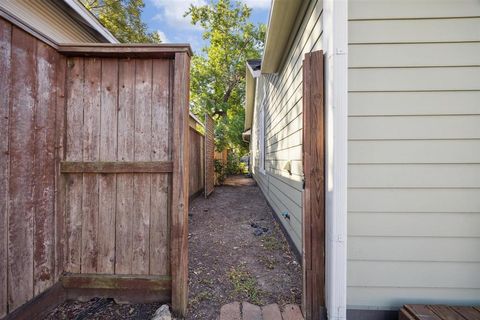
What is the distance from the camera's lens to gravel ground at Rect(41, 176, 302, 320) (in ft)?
6.18

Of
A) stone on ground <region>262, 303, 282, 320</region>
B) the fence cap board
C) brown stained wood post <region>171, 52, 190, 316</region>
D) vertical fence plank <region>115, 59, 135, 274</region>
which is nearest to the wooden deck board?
stone on ground <region>262, 303, 282, 320</region>

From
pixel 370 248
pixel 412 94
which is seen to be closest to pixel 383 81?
pixel 412 94

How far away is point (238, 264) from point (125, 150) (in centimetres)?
181

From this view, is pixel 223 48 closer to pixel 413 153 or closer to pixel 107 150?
pixel 107 150

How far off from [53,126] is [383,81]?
8.64 feet

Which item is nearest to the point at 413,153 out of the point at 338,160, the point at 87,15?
the point at 338,160

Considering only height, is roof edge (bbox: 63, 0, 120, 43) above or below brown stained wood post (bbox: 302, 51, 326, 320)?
above

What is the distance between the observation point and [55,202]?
1.87 metres

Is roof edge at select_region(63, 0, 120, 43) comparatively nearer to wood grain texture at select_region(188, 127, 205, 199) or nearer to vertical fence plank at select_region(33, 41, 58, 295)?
wood grain texture at select_region(188, 127, 205, 199)

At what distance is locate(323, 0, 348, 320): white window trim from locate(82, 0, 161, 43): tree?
40.0 feet

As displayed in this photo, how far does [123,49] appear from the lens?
1.88 m

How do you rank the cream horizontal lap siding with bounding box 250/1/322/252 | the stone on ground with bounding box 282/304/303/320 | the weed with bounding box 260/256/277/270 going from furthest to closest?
the weed with bounding box 260/256/277/270 < the cream horizontal lap siding with bounding box 250/1/322/252 < the stone on ground with bounding box 282/304/303/320

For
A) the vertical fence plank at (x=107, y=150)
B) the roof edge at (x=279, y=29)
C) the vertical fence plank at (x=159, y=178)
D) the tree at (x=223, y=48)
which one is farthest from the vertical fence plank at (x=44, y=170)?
the tree at (x=223, y=48)

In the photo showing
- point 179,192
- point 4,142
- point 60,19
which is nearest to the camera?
point 4,142
